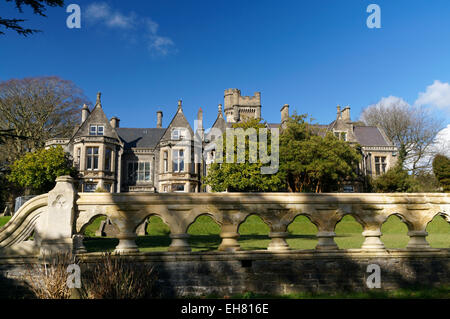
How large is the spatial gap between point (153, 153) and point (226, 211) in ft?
123

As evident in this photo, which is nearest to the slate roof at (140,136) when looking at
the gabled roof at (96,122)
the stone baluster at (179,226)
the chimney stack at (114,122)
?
the chimney stack at (114,122)

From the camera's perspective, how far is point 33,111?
145 feet

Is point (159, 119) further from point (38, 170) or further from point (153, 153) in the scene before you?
point (38, 170)

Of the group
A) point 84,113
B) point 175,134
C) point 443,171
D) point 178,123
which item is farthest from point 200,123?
point 443,171

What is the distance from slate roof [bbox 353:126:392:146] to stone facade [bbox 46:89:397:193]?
194 mm

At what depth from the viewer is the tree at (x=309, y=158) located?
1289 inches

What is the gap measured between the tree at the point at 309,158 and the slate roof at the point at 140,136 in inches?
717

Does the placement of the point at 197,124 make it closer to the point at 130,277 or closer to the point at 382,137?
the point at 382,137

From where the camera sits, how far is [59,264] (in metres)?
6.00

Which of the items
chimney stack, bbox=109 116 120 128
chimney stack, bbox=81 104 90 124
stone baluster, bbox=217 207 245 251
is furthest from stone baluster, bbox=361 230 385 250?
chimney stack, bbox=109 116 120 128

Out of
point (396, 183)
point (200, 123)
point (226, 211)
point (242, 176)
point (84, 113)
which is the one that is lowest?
point (226, 211)

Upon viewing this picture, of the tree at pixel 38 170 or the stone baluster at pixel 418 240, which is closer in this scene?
the stone baluster at pixel 418 240

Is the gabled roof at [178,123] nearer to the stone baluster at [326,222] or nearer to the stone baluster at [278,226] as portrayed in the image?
the stone baluster at [278,226]
